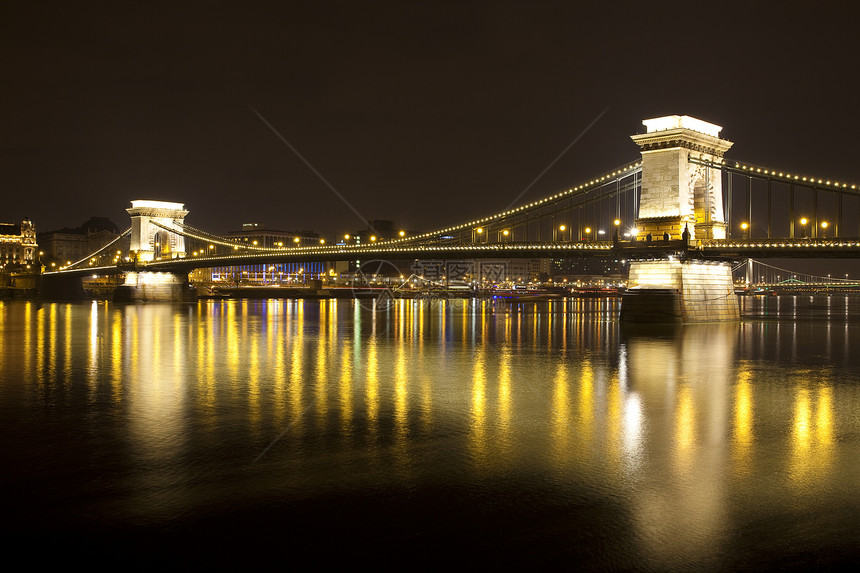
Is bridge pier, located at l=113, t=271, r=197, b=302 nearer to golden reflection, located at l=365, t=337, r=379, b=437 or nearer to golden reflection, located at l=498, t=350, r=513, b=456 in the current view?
golden reflection, located at l=365, t=337, r=379, b=437

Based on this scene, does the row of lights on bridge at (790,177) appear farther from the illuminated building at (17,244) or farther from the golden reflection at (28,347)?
the illuminated building at (17,244)

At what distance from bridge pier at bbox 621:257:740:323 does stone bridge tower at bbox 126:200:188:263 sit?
6057 cm

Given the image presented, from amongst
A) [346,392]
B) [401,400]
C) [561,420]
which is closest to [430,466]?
[561,420]

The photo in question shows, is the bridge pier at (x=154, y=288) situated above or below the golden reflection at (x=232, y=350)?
above

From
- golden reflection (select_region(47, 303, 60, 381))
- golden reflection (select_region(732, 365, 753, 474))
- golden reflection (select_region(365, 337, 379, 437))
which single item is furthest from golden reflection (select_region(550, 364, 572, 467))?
golden reflection (select_region(47, 303, 60, 381))

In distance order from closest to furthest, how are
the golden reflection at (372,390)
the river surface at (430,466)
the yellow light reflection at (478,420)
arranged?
the river surface at (430,466) < the yellow light reflection at (478,420) < the golden reflection at (372,390)

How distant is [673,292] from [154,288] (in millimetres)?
60847

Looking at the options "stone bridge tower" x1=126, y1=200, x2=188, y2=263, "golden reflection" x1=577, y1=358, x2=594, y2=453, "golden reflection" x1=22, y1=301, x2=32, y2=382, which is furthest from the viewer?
"stone bridge tower" x1=126, y1=200, x2=188, y2=263

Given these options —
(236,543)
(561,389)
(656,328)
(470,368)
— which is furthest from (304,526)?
(656,328)

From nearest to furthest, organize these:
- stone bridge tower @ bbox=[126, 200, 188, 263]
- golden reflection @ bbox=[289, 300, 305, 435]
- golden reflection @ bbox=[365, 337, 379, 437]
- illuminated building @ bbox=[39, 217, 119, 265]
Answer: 1. golden reflection @ bbox=[365, 337, 379, 437]
2. golden reflection @ bbox=[289, 300, 305, 435]
3. stone bridge tower @ bbox=[126, 200, 188, 263]
4. illuminated building @ bbox=[39, 217, 119, 265]

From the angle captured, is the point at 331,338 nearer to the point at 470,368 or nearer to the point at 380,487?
the point at 470,368

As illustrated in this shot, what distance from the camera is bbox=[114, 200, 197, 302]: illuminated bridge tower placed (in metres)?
80.7

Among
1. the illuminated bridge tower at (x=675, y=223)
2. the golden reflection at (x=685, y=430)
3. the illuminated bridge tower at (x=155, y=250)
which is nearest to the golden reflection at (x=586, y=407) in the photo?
the golden reflection at (x=685, y=430)

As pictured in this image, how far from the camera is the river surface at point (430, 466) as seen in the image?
659 cm
